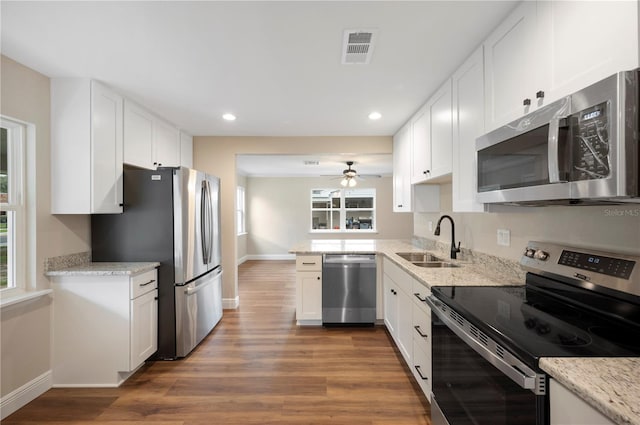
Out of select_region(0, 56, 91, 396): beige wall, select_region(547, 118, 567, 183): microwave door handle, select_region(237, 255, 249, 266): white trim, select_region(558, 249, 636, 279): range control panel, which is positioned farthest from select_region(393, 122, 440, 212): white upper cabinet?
select_region(237, 255, 249, 266): white trim

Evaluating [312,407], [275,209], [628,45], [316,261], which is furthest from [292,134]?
[275,209]

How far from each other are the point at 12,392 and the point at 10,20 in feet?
7.77

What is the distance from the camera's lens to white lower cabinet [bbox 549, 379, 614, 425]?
2.40ft

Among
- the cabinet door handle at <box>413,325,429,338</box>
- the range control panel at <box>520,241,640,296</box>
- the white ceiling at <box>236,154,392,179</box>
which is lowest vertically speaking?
the cabinet door handle at <box>413,325,429,338</box>

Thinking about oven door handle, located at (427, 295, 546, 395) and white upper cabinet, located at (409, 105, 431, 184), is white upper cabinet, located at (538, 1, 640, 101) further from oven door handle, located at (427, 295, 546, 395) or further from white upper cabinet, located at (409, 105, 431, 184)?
white upper cabinet, located at (409, 105, 431, 184)

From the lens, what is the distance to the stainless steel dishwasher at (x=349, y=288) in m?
3.36

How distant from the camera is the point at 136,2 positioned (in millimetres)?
1499

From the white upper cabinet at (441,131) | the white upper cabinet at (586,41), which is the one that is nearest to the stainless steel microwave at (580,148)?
the white upper cabinet at (586,41)

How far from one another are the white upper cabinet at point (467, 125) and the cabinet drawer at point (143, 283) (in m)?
2.56

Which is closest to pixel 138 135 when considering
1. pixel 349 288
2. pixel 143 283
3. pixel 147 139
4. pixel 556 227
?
pixel 147 139

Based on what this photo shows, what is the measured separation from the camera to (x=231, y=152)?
162 inches

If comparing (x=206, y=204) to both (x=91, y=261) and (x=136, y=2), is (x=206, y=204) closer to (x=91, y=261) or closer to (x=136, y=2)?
(x=91, y=261)

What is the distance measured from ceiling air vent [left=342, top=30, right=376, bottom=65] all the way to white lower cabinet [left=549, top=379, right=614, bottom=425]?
1.86 m

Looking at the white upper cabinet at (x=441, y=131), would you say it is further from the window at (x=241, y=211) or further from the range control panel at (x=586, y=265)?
the window at (x=241, y=211)
